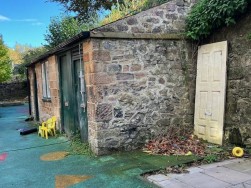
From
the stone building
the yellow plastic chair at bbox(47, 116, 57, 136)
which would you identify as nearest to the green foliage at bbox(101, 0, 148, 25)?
the stone building

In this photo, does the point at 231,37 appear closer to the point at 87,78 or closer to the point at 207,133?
the point at 207,133

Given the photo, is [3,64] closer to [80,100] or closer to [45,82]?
[45,82]

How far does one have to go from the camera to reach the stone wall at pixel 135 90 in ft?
18.4

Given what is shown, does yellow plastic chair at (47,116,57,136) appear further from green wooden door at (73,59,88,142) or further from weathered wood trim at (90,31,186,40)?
weathered wood trim at (90,31,186,40)

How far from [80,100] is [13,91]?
702 inches

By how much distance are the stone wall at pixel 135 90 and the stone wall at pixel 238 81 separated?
106cm

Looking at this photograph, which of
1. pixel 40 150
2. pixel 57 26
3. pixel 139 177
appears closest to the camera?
pixel 139 177

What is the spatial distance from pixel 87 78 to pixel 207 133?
2.97 m

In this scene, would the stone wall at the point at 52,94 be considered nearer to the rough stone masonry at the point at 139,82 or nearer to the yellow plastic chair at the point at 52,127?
the yellow plastic chair at the point at 52,127

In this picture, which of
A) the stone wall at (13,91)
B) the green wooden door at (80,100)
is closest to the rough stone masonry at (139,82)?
the green wooden door at (80,100)

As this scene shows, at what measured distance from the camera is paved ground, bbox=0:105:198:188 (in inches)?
170

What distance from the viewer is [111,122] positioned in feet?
18.8

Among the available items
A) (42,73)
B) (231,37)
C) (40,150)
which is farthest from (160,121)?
(42,73)

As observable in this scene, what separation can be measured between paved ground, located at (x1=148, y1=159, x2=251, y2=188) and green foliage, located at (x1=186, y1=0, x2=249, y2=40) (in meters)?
2.78
